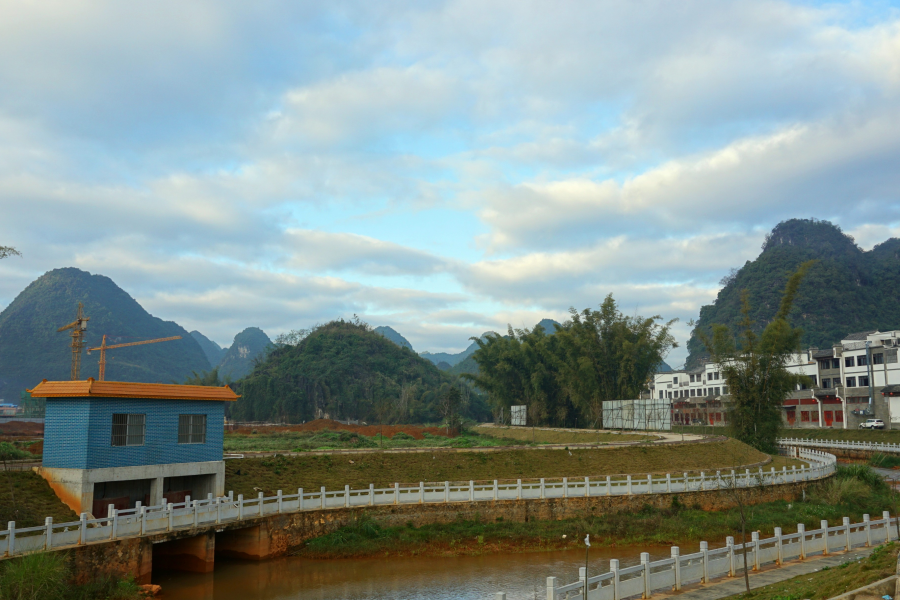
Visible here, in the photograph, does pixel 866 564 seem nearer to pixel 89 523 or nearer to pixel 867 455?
pixel 89 523

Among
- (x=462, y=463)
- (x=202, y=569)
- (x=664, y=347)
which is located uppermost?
(x=664, y=347)

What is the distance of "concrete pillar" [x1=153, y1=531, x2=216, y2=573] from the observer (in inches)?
926

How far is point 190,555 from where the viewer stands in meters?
23.8

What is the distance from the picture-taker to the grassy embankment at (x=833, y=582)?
10938 millimetres

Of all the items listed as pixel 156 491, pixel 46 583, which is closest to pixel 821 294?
pixel 156 491

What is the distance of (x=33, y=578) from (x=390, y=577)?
11.2 m

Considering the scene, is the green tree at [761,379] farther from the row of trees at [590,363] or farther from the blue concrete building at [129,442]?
the blue concrete building at [129,442]

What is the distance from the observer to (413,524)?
91.5ft

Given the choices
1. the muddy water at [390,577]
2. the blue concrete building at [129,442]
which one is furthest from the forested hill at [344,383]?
the muddy water at [390,577]

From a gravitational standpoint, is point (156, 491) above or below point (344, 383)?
below

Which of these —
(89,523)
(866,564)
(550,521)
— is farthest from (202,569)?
(866,564)

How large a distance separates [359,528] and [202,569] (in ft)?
20.4

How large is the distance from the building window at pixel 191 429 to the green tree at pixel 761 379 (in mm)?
41088

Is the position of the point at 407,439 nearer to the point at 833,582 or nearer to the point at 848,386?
the point at 833,582
